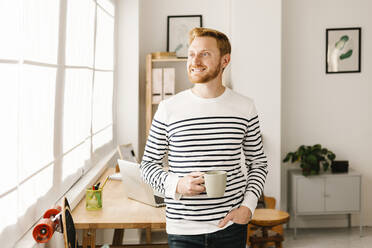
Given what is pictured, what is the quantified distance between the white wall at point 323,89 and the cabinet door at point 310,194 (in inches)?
17.6

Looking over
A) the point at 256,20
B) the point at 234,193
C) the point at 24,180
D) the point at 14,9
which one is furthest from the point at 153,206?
the point at 256,20

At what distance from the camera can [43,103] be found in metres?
2.17

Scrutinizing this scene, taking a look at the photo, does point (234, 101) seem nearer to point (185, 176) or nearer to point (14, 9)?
point (185, 176)

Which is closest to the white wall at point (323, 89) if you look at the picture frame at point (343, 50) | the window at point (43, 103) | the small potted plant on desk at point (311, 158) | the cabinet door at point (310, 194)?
the picture frame at point (343, 50)

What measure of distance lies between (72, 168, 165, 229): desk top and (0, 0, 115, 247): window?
0.18m

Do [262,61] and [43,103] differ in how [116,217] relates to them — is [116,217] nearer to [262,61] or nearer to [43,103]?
[43,103]

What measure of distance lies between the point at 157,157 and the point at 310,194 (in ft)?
11.0

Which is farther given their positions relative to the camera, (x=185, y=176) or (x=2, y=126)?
(x=2, y=126)

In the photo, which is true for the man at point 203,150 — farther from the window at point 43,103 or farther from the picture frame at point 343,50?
the picture frame at point 343,50

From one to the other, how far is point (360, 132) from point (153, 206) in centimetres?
324

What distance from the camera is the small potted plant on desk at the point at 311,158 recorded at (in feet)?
15.1

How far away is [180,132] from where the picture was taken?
1561 mm

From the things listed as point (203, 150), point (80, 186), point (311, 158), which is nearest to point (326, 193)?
point (311, 158)

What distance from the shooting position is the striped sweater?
5.07 ft
